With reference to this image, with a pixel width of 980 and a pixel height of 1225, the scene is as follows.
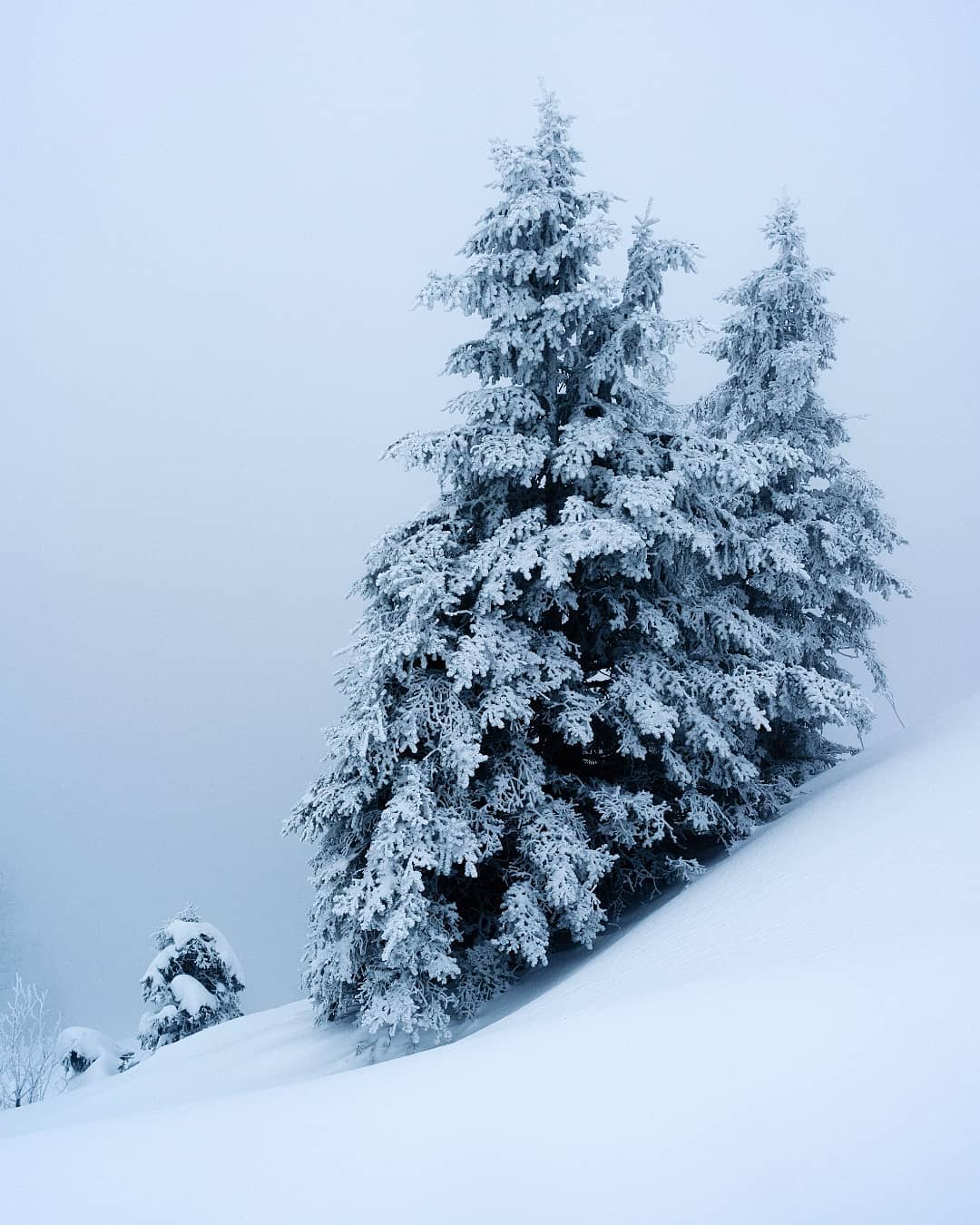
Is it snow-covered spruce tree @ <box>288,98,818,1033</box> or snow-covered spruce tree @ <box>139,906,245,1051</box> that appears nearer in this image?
snow-covered spruce tree @ <box>288,98,818,1033</box>

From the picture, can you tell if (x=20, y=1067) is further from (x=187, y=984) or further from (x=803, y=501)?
(x=803, y=501)

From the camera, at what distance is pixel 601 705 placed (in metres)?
9.35

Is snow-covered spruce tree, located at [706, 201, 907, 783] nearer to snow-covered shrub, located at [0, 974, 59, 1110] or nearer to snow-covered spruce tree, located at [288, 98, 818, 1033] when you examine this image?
snow-covered spruce tree, located at [288, 98, 818, 1033]

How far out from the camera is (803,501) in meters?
13.1

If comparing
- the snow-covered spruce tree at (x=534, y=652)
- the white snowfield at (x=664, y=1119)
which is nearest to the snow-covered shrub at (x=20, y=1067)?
the snow-covered spruce tree at (x=534, y=652)

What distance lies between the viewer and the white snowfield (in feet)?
8.55

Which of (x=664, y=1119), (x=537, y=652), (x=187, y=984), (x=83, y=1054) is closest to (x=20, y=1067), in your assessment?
(x=83, y=1054)

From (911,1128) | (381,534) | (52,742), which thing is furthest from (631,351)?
(52,742)

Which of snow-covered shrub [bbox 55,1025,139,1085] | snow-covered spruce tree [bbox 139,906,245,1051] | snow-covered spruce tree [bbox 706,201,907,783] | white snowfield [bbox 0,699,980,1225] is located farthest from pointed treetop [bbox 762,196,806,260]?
snow-covered shrub [bbox 55,1025,139,1085]

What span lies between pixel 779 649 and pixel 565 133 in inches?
323

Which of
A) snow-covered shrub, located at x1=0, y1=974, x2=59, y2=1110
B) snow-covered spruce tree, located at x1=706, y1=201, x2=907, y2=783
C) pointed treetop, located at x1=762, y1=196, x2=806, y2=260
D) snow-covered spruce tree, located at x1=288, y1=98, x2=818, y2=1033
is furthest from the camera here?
snow-covered shrub, located at x1=0, y1=974, x2=59, y2=1110

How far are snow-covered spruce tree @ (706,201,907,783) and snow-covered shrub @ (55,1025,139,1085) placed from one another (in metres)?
18.0

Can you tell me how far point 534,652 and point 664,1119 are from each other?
20.9 ft

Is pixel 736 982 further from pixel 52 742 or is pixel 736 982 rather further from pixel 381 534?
pixel 52 742
